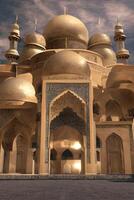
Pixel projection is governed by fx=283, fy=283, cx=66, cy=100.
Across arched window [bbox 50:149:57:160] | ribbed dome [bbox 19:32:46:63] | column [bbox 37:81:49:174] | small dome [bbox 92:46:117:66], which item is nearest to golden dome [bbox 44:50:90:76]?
column [bbox 37:81:49:174]

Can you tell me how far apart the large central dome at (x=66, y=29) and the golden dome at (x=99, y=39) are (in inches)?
53.4

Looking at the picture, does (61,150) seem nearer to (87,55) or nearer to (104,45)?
(87,55)

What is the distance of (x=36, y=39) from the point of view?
2655cm

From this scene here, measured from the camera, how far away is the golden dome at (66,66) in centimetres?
1792

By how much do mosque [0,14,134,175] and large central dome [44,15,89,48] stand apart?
4523 mm

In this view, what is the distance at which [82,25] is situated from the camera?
2791cm

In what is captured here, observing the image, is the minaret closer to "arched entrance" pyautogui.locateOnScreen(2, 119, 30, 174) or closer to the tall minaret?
the tall minaret

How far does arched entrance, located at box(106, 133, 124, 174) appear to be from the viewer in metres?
17.6

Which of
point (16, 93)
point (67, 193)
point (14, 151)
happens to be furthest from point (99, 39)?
point (67, 193)

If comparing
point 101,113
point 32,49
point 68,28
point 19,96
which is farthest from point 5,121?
point 68,28

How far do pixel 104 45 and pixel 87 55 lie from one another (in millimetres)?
6245

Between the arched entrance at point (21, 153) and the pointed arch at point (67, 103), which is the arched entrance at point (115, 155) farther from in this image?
the arched entrance at point (21, 153)

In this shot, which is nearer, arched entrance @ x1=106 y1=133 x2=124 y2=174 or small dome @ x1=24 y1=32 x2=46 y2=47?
arched entrance @ x1=106 y1=133 x2=124 y2=174

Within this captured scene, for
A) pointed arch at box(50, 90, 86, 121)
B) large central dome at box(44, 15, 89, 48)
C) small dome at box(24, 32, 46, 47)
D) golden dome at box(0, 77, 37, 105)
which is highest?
large central dome at box(44, 15, 89, 48)
